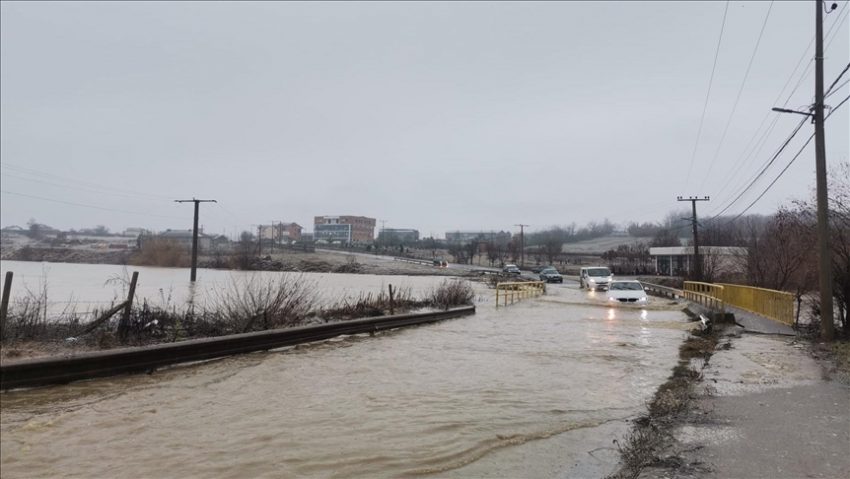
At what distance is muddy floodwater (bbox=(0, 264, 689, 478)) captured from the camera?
5566mm

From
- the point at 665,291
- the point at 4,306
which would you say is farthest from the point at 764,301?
the point at 4,306

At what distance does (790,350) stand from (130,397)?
14.4 meters

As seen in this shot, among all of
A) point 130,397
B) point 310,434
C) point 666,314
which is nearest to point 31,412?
point 130,397

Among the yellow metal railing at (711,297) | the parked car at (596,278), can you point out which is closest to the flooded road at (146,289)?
the parked car at (596,278)

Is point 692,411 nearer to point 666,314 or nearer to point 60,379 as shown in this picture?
point 60,379

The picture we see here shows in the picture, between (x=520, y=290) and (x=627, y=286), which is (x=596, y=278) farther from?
(x=627, y=286)

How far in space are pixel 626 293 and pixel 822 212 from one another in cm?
1606

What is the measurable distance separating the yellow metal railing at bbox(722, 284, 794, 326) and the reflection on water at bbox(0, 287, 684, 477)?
21.8 ft

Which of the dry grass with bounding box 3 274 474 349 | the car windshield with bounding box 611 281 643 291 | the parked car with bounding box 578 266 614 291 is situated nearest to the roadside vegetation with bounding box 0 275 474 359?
the dry grass with bounding box 3 274 474 349

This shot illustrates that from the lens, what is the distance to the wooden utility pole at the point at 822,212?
14.1 meters

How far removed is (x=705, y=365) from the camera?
11.6 meters

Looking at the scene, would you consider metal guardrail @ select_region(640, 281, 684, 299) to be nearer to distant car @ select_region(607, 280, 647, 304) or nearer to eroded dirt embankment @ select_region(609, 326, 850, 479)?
distant car @ select_region(607, 280, 647, 304)

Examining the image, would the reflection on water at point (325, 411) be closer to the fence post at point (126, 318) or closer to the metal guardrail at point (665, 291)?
the fence post at point (126, 318)

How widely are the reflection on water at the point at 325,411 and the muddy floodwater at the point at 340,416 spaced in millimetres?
26
